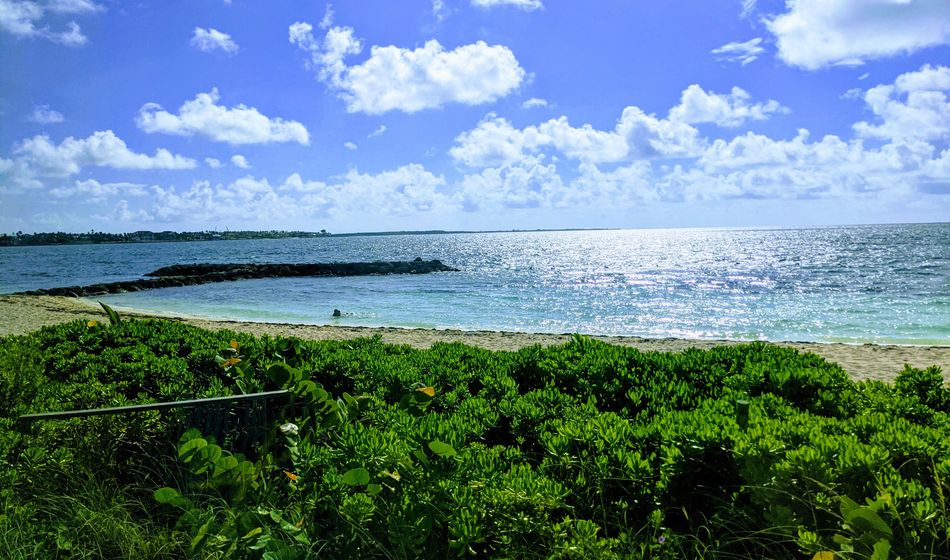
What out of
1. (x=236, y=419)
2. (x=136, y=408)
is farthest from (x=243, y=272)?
(x=136, y=408)

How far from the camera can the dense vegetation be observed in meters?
2.04

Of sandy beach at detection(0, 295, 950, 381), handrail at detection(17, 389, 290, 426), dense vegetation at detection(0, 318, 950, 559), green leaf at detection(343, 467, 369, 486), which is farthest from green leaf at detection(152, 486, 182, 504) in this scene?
sandy beach at detection(0, 295, 950, 381)

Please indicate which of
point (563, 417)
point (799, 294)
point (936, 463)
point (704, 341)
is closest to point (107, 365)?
point (563, 417)

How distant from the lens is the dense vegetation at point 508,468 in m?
2.04

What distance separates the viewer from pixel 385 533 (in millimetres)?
2295

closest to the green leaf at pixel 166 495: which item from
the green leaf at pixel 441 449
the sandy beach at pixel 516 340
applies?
the green leaf at pixel 441 449

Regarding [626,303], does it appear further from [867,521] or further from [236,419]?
[867,521]

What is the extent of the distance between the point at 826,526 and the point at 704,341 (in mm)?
15569

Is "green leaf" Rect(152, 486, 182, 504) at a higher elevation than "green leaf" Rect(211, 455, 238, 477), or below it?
below

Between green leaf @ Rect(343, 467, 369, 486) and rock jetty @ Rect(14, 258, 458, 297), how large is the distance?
41.1 meters

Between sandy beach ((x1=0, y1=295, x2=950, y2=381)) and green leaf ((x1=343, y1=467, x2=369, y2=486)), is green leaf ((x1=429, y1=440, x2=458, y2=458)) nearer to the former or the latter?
green leaf ((x1=343, y1=467, x2=369, y2=486))

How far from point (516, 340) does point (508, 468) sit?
13798 mm

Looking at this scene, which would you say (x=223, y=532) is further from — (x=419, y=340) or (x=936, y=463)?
(x=419, y=340)

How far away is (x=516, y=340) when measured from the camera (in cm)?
1631
